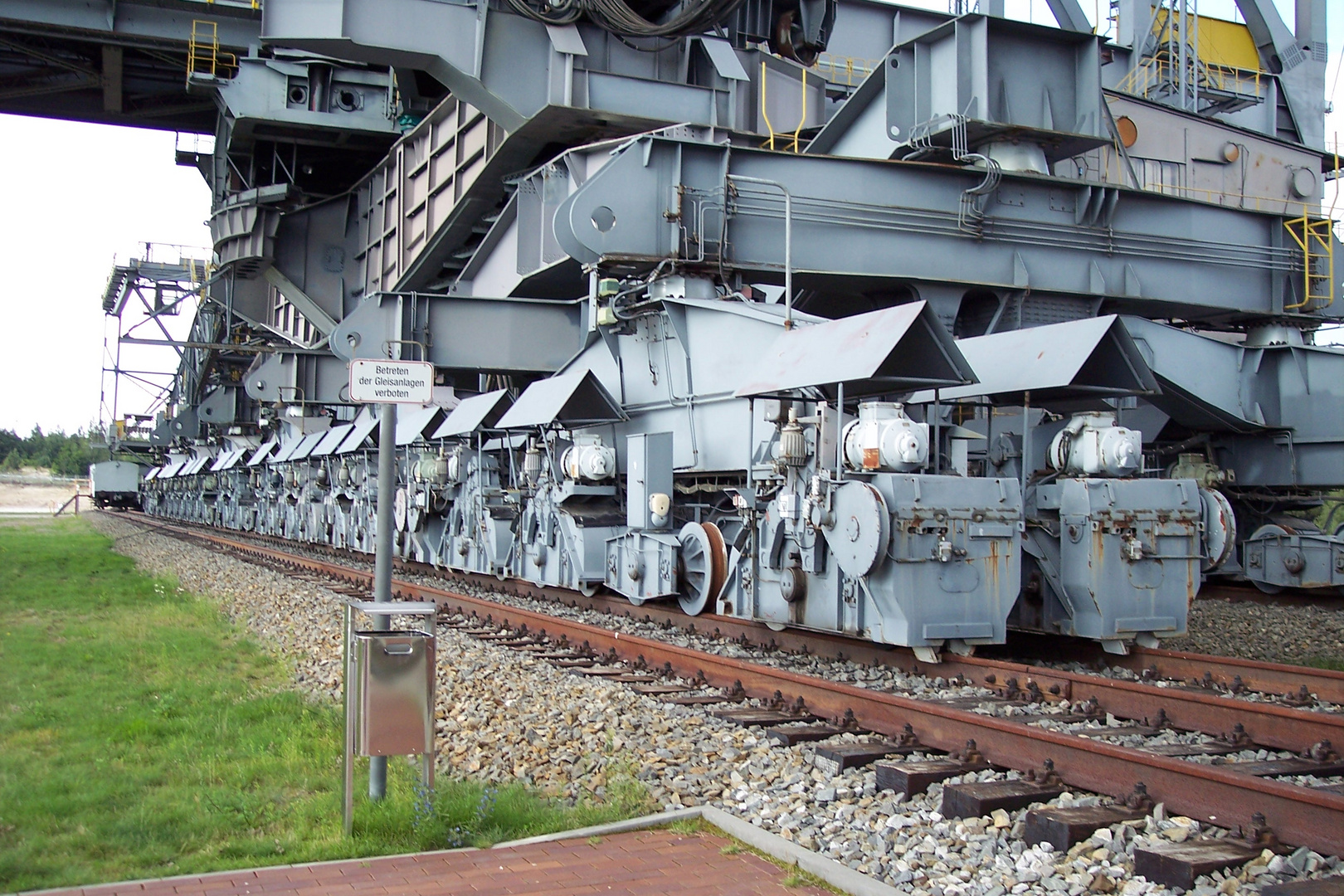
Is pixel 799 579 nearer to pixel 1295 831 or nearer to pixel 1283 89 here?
pixel 1295 831

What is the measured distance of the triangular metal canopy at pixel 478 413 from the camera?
1664 cm

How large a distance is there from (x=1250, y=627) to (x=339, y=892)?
1090cm

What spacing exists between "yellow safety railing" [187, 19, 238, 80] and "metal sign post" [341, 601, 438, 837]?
92.7 ft

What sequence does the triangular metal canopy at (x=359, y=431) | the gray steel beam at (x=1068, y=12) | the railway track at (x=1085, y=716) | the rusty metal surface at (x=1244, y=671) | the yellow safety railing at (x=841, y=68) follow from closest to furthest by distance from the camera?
1. the railway track at (x=1085, y=716)
2. the rusty metal surface at (x=1244, y=671)
3. the yellow safety railing at (x=841, y=68)
4. the triangular metal canopy at (x=359, y=431)
5. the gray steel beam at (x=1068, y=12)

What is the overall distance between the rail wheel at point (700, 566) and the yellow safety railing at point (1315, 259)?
1028cm

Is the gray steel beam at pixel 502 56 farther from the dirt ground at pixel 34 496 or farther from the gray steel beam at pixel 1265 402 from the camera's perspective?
the dirt ground at pixel 34 496

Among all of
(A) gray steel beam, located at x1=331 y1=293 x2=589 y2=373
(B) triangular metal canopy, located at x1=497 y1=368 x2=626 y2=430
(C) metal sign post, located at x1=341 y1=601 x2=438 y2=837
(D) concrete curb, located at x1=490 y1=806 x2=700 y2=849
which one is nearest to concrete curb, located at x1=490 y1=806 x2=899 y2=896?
(D) concrete curb, located at x1=490 y1=806 x2=700 y2=849

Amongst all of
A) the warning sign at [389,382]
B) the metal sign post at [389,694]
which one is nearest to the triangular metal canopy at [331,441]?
the warning sign at [389,382]

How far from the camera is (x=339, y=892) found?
4.39 meters

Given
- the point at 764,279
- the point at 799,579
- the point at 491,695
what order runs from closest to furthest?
the point at 491,695
the point at 799,579
the point at 764,279

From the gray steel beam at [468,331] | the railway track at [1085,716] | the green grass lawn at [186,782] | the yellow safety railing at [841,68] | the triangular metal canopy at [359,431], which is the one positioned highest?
the yellow safety railing at [841,68]

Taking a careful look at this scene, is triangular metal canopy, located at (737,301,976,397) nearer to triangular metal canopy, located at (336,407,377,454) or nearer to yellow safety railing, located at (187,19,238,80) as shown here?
triangular metal canopy, located at (336,407,377,454)

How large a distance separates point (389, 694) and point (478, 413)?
38.1 feet

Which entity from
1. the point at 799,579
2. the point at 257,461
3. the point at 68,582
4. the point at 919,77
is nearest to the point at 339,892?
the point at 799,579
